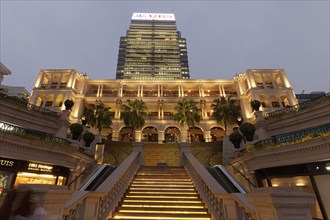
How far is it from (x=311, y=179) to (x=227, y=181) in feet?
27.7

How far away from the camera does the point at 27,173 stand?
1501cm

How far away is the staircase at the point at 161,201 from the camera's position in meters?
6.95

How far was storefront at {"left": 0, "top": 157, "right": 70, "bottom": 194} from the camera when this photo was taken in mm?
13781

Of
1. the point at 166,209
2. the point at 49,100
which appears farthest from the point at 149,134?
the point at 166,209

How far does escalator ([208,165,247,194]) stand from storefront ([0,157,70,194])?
43.5 ft

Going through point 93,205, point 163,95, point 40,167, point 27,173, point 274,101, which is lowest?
point 93,205

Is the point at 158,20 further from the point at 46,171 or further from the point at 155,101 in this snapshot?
the point at 46,171

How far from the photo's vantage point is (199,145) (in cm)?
2855

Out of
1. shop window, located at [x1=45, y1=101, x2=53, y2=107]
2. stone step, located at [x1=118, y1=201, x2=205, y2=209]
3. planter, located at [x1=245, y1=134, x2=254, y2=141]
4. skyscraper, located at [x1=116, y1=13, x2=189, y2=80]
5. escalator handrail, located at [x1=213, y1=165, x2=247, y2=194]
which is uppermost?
skyscraper, located at [x1=116, y1=13, x2=189, y2=80]

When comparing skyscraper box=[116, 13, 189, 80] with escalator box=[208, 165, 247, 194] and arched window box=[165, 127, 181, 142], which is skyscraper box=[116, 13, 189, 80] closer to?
arched window box=[165, 127, 181, 142]

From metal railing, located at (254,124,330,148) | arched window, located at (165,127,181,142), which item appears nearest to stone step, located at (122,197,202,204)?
metal railing, located at (254,124,330,148)

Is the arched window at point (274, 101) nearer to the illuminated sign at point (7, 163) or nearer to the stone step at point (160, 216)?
the stone step at point (160, 216)

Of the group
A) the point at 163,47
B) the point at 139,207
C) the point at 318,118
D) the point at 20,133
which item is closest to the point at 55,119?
the point at 20,133

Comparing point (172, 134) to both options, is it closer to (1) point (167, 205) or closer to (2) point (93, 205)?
(1) point (167, 205)
